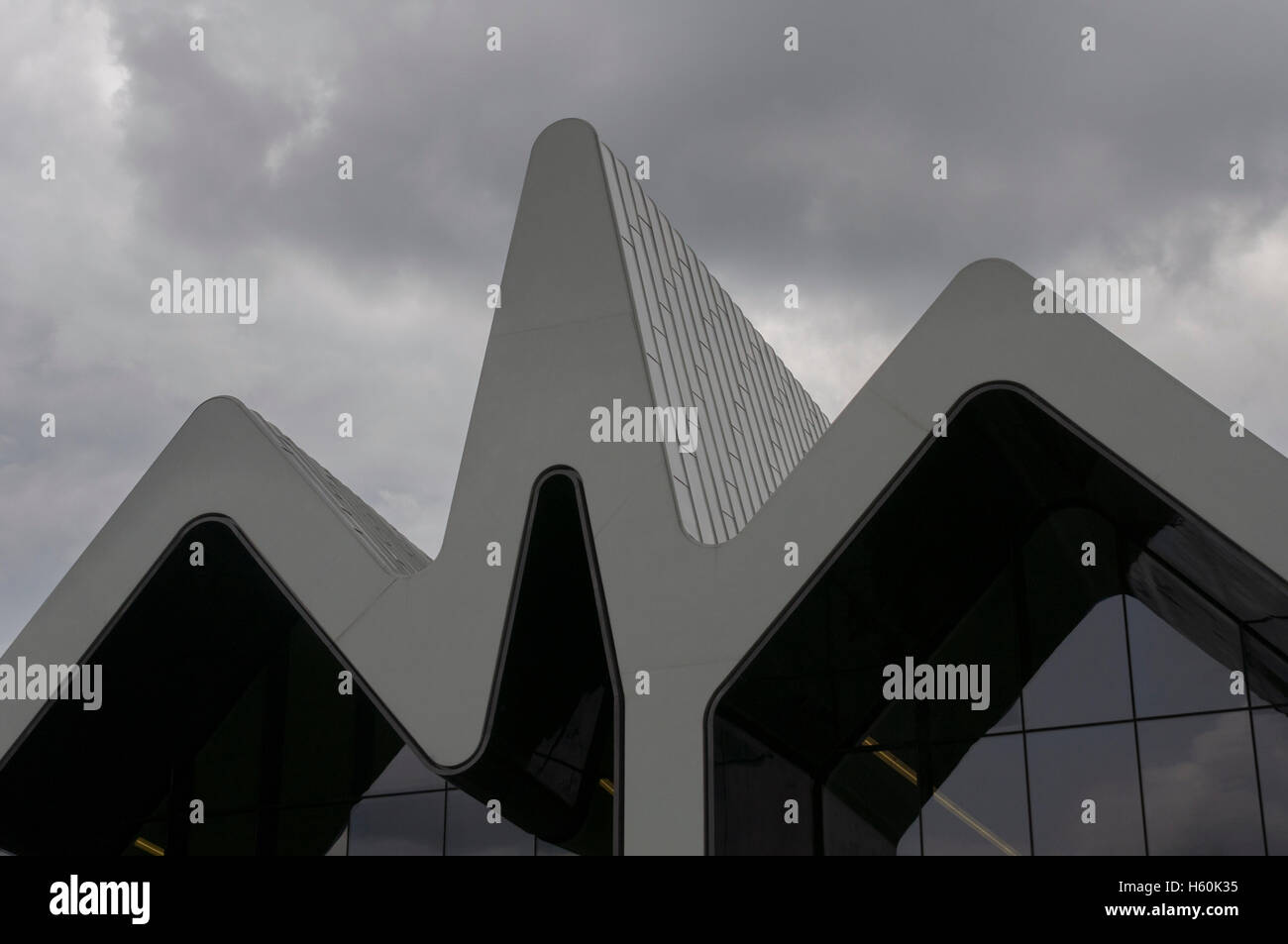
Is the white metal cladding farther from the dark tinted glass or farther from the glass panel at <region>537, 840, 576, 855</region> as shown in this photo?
the dark tinted glass

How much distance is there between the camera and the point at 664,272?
20359 millimetres

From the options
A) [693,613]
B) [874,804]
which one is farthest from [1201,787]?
[693,613]

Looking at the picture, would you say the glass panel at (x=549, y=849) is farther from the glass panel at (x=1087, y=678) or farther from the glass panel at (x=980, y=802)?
the glass panel at (x=1087, y=678)

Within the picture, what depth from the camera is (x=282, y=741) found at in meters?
21.0

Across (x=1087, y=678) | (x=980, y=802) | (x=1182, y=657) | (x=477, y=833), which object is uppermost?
(x=1182, y=657)

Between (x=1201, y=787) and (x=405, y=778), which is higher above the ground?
(x=405, y=778)

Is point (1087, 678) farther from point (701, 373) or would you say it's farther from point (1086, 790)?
point (701, 373)

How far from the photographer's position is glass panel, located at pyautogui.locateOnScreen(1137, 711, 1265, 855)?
16203 millimetres

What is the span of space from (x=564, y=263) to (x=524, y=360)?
1.30 metres

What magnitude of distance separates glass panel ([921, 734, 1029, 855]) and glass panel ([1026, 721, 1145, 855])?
0.19 m

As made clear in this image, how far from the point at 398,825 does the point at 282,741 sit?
2.51 metres

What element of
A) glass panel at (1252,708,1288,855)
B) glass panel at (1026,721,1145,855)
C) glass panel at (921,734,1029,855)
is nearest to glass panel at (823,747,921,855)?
glass panel at (921,734,1029,855)
